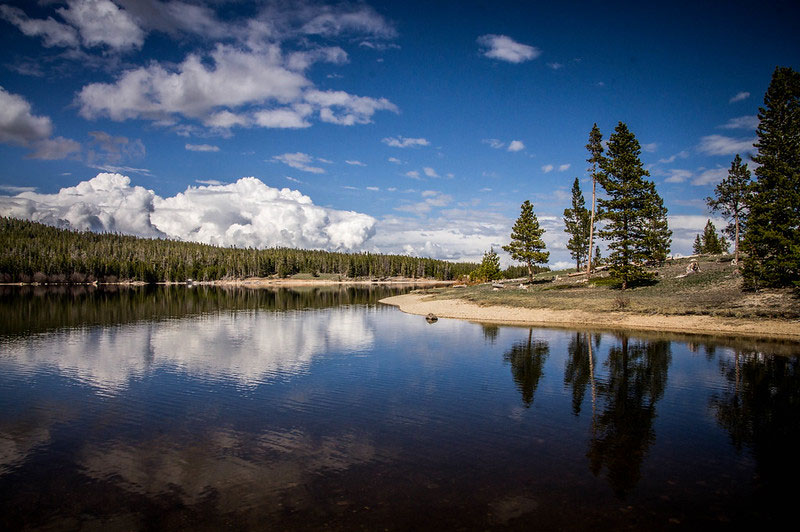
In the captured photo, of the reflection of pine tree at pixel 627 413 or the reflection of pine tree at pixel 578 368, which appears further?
the reflection of pine tree at pixel 578 368

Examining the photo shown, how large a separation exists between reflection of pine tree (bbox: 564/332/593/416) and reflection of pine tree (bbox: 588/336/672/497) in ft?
3.50

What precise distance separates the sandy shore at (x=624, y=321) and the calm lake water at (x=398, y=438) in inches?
270

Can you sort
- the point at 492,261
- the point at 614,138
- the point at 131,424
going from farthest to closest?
the point at 492,261 < the point at 614,138 < the point at 131,424

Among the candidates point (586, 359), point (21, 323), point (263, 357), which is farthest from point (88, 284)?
point (586, 359)

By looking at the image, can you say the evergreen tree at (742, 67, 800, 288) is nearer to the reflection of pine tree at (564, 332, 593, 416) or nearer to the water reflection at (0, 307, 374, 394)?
the reflection of pine tree at (564, 332, 593, 416)

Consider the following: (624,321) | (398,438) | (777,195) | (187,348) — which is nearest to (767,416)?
(398,438)

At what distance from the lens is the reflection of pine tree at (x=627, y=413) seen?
1496cm

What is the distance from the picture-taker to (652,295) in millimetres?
58156

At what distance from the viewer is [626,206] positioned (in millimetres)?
65188

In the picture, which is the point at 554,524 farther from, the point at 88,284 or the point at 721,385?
the point at 88,284

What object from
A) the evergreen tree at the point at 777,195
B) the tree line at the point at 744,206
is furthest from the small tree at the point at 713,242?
the evergreen tree at the point at 777,195

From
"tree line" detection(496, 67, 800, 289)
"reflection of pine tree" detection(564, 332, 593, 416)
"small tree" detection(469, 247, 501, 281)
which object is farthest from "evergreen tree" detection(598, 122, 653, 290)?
"small tree" detection(469, 247, 501, 281)

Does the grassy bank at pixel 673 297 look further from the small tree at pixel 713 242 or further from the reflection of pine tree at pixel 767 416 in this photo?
the small tree at pixel 713 242

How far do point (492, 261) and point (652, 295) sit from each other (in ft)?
233
